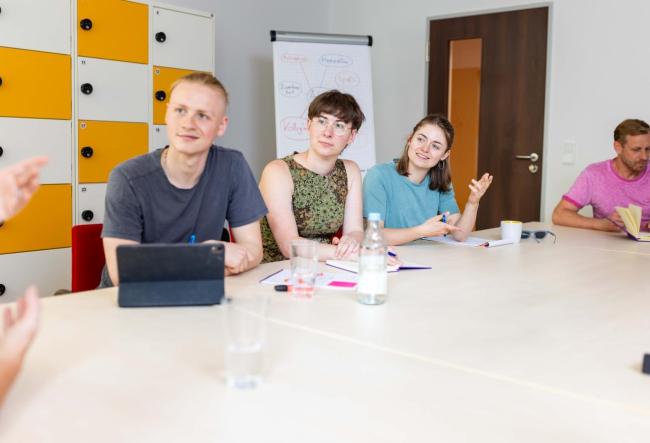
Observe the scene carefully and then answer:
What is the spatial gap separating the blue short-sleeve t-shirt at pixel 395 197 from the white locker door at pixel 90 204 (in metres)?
1.84

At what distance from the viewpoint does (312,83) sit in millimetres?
4945

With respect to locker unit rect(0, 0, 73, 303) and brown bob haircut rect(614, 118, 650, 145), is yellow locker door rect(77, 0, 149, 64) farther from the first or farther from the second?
brown bob haircut rect(614, 118, 650, 145)

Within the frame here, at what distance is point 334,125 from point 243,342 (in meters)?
1.44

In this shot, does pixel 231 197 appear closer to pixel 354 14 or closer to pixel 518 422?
pixel 518 422

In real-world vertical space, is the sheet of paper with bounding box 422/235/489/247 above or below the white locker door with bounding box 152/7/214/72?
below

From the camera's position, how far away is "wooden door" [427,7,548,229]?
474 centimetres

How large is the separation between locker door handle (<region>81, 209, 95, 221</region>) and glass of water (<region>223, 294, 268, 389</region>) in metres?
3.03

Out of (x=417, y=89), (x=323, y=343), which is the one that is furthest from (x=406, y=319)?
(x=417, y=89)

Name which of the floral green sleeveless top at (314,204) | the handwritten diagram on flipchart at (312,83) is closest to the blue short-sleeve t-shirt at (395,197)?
the floral green sleeveless top at (314,204)

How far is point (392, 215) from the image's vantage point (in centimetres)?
281

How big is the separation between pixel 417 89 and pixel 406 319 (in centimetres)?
418

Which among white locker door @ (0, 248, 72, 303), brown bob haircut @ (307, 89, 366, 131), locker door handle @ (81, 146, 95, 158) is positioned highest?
brown bob haircut @ (307, 89, 366, 131)

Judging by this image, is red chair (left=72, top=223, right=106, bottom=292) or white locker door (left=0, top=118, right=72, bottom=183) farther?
white locker door (left=0, top=118, right=72, bottom=183)

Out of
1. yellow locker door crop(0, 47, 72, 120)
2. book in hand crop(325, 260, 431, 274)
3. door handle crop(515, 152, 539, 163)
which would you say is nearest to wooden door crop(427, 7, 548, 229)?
door handle crop(515, 152, 539, 163)
